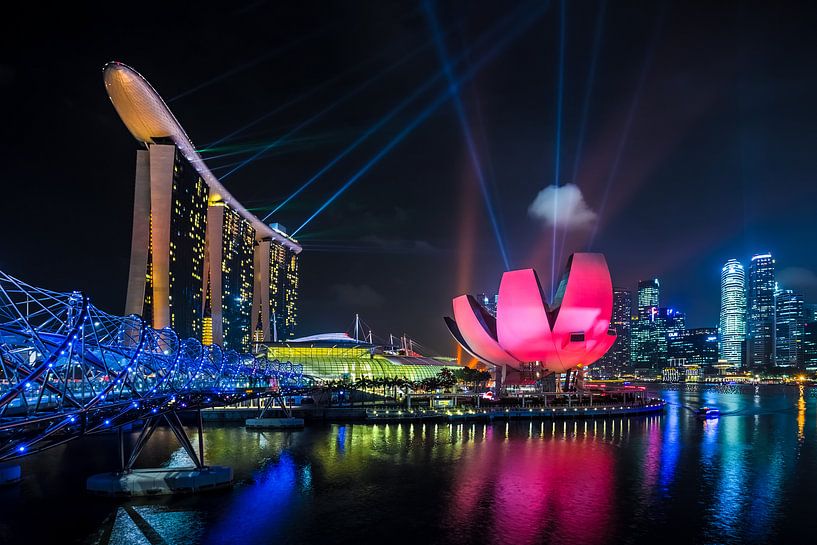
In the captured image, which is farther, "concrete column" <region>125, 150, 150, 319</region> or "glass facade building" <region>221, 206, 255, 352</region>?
"glass facade building" <region>221, 206, 255, 352</region>

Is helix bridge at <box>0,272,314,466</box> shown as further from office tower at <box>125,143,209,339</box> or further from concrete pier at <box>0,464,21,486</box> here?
office tower at <box>125,143,209,339</box>

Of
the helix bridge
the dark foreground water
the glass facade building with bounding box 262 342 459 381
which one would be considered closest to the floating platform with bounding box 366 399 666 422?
the dark foreground water

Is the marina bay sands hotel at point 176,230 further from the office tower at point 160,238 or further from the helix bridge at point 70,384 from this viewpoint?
the helix bridge at point 70,384

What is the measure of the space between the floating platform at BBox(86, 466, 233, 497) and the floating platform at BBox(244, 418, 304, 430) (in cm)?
2294

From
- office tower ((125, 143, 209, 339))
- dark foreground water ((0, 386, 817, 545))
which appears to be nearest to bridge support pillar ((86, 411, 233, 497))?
dark foreground water ((0, 386, 817, 545))

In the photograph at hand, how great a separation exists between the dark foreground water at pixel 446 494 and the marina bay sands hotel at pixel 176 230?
33.9 metres

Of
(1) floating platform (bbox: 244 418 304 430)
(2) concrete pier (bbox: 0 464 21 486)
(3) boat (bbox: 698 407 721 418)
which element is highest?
(2) concrete pier (bbox: 0 464 21 486)

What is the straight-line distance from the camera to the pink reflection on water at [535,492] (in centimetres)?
2083

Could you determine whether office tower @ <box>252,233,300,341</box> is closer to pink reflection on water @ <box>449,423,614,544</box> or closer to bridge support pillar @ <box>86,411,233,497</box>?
pink reflection on water @ <box>449,423,614,544</box>

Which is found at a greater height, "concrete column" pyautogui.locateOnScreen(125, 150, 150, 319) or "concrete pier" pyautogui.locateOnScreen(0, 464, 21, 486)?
"concrete column" pyautogui.locateOnScreen(125, 150, 150, 319)

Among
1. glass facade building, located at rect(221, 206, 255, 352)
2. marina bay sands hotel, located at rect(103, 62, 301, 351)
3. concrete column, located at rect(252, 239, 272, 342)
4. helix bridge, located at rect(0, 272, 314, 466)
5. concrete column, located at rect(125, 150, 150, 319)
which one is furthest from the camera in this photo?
concrete column, located at rect(252, 239, 272, 342)

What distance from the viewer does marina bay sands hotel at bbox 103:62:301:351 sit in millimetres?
69750

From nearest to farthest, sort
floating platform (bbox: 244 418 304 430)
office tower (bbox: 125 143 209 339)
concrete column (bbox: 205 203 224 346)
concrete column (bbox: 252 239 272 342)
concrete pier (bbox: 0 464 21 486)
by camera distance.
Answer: concrete pier (bbox: 0 464 21 486) < floating platform (bbox: 244 418 304 430) < office tower (bbox: 125 143 209 339) < concrete column (bbox: 205 203 224 346) < concrete column (bbox: 252 239 272 342)

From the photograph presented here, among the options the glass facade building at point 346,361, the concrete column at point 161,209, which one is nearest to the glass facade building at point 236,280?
the glass facade building at point 346,361
